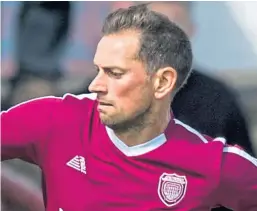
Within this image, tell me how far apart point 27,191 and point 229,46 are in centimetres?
75

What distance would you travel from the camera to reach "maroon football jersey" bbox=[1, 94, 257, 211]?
1852mm

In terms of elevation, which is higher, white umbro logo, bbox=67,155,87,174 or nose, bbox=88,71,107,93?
nose, bbox=88,71,107,93

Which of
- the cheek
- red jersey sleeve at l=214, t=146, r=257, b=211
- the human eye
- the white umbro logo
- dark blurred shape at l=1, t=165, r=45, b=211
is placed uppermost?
the human eye

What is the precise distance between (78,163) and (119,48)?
376 millimetres

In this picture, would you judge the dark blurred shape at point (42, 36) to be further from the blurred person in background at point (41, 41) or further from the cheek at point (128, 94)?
the cheek at point (128, 94)

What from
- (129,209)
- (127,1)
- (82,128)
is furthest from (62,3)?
(129,209)

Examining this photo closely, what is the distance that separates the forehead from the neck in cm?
18

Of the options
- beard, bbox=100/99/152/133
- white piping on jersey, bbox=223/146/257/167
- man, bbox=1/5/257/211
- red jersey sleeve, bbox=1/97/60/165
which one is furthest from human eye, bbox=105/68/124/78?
white piping on jersey, bbox=223/146/257/167

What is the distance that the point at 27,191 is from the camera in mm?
1985

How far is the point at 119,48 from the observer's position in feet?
5.88

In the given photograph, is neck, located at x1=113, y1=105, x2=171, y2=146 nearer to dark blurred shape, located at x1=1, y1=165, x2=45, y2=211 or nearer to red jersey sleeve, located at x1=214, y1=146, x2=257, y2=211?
red jersey sleeve, located at x1=214, y1=146, x2=257, y2=211

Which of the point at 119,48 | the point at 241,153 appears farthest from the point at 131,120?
the point at 241,153

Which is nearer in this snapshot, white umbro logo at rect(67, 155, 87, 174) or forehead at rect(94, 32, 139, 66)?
forehead at rect(94, 32, 139, 66)

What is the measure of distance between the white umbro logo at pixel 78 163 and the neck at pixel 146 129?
0.44ft
